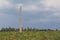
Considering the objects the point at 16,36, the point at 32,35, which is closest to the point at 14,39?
the point at 16,36

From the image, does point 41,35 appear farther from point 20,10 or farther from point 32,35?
point 20,10

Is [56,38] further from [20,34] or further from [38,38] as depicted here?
[20,34]

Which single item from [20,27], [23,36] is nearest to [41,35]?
[23,36]

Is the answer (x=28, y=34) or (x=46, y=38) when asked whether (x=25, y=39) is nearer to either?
(x=28, y=34)

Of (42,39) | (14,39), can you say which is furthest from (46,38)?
(14,39)

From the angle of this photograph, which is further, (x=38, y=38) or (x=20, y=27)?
(x=20, y=27)

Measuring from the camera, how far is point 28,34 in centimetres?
2041

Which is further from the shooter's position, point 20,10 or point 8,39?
point 20,10

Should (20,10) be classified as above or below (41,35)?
above

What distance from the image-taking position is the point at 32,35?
66.1ft

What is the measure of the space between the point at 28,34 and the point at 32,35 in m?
0.50

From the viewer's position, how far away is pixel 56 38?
66.3ft

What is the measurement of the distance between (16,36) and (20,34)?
68 centimetres

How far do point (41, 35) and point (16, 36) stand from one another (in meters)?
2.61
